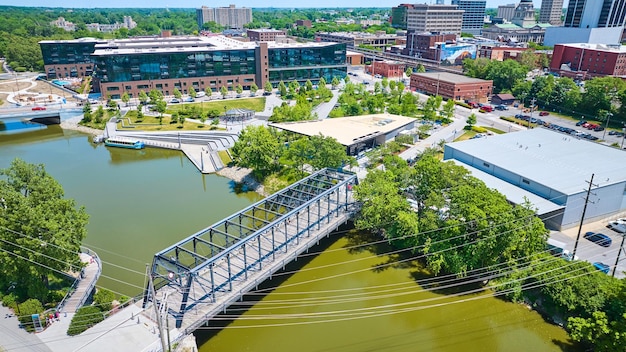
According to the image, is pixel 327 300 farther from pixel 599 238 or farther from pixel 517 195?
pixel 599 238

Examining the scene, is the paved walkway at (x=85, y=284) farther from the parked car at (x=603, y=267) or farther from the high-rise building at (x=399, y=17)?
the high-rise building at (x=399, y=17)

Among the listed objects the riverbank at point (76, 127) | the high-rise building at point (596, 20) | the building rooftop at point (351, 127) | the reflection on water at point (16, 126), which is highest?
the high-rise building at point (596, 20)

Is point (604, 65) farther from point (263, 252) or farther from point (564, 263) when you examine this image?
point (263, 252)

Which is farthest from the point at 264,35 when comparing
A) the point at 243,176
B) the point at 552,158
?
the point at 552,158

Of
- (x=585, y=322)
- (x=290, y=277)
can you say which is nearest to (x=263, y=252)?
(x=290, y=277)

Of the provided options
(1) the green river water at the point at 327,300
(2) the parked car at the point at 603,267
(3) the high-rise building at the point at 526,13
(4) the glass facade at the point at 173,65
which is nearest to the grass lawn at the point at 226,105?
(4) the glass facade at the point at 173,65
